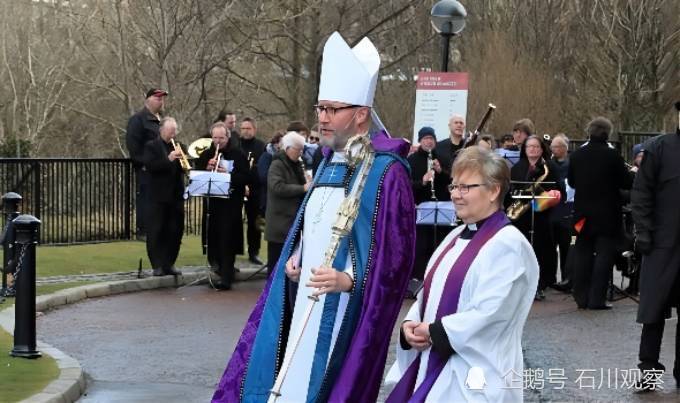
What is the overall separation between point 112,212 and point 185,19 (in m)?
6.73

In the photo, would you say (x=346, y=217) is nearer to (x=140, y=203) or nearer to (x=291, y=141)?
(x=291, y=141)

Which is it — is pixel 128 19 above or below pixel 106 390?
above

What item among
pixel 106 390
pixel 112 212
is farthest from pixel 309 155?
pixel 106 390

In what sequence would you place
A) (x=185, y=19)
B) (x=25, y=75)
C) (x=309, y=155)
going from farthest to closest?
(x=25, y=75), (x=185, y=19), (x=309, y=155)

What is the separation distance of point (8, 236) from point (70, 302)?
258 centimetres

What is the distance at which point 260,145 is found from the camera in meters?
19.3

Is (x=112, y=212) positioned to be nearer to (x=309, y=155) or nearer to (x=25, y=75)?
(x=309, y=155)

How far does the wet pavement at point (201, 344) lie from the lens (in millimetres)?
10078

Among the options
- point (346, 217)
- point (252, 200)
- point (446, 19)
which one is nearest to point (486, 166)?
point (346, 217)

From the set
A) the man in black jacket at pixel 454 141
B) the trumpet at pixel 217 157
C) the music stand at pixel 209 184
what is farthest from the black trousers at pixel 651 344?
the trumpet at pixel 217 157

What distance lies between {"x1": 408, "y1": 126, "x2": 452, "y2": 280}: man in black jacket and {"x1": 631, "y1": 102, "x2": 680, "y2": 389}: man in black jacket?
5.75 m

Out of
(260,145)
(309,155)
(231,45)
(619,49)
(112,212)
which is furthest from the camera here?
(619,49)

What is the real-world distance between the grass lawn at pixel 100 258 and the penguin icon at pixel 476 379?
11650mm

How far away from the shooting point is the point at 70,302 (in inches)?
582
